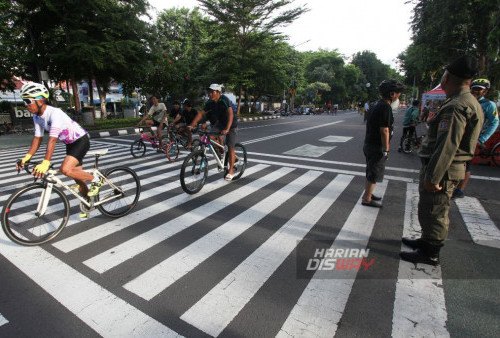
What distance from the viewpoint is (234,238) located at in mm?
3607

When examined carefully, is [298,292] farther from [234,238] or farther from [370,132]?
[370,132]

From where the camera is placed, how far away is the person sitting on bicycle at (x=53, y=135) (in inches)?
129

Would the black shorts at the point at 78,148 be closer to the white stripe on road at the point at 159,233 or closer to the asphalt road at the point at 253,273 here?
the asphalt road at the point at 253,273

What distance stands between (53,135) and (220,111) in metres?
3.25

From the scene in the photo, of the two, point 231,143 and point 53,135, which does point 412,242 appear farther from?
point 53,135

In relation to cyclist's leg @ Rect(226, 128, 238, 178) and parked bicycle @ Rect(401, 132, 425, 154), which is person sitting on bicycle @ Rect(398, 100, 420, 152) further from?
cyclist's leg @ Rect(226, 128, 238, 178)

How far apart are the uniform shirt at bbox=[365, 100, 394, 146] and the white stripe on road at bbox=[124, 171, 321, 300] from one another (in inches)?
72.5

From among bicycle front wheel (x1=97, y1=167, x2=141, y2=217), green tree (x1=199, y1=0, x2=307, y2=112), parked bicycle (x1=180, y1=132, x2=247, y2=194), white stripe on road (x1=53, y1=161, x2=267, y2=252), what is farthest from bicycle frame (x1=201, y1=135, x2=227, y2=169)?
green tree (x1=199, y1=0, x2=307, y2=112)

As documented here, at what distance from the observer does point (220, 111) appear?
19.6 feet

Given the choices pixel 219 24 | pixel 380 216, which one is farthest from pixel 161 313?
pixel 219 24

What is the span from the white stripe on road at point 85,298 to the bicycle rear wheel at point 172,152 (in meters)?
5.13

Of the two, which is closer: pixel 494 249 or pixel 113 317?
pixel 113 317

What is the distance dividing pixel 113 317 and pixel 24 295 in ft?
3.25

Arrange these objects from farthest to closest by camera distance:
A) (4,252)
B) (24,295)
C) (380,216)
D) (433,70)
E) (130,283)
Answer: (433,70) → (380,216) → (4,252) → (130,283) → (24,295)
